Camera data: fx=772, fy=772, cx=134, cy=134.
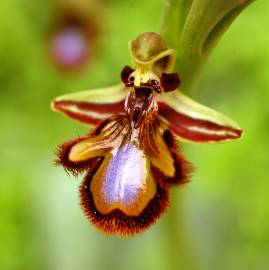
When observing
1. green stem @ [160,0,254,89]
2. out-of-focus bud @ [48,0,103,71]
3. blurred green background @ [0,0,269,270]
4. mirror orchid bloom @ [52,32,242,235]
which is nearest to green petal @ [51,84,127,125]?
mirror orchid bloom @ [52,32,242,235]

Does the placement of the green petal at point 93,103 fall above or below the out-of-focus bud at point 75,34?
below

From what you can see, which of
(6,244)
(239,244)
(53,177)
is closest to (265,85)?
(239,244)

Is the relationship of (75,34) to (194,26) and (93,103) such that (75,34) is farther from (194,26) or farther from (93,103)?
(194,26)

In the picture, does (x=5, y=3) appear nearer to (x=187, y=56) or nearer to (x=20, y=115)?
(x=20, y=115)

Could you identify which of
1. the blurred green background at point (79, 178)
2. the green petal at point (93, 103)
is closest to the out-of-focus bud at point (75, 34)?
the blurred green background at point (79, 178)

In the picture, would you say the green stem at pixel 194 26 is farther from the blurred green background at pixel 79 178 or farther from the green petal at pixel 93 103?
the blurred green background at pixel 79 178

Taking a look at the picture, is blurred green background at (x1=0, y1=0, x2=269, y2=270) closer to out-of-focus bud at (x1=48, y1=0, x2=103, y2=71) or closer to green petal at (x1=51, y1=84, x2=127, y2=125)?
out-of-focus bud at (x1=48, y1=0, x2=103, y2=71)
